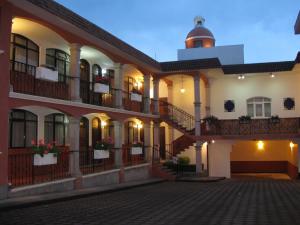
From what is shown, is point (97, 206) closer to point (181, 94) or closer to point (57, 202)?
point (57, 202)

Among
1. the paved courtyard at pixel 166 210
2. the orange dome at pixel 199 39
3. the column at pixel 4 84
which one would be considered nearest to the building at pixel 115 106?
the column at pixel 4 84

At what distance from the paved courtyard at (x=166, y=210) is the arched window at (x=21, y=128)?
160 inches

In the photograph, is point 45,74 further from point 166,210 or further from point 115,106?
point 166,210

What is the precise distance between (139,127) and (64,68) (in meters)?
9.92

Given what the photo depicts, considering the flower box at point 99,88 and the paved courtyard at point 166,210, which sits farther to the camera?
the flower box at point 99,88

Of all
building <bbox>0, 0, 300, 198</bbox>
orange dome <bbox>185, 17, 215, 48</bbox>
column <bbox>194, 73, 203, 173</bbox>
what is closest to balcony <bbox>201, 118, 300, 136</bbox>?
building <bbox>0, 0, 300, 198</bbox>

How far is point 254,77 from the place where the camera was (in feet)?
88.2

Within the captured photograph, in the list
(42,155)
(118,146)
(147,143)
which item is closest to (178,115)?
(147,143)

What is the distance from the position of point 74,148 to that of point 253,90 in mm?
14892

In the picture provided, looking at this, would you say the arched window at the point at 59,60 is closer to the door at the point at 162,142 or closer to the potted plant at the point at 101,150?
the potted plant at the point at 101,150

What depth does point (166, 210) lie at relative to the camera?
11719 mm

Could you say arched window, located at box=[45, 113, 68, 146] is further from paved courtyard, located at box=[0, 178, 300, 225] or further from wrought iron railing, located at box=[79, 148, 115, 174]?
paved courtyard, located at box=[0, 178, 300, 225]

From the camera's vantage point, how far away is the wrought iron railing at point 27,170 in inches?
561

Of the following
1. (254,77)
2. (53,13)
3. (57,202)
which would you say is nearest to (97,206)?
(57,202)
